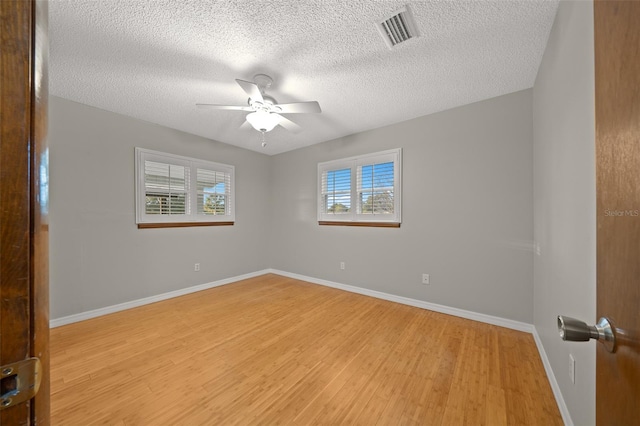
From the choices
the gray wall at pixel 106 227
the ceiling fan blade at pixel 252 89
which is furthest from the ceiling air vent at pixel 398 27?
the gray wall at pixel 106 227

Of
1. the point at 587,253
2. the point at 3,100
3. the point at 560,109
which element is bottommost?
the point at 587,253

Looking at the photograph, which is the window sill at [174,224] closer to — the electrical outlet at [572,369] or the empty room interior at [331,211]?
the empty room interior at [331,211]

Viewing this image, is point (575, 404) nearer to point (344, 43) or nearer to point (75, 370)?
point (344, 43)

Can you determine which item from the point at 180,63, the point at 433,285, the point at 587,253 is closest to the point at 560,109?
the point at 587,253

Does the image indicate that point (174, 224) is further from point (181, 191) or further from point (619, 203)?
point (619, 203)

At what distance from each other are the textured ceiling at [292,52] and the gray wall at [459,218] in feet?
1.21

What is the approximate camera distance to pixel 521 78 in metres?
2.26

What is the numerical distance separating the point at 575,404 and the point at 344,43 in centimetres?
271

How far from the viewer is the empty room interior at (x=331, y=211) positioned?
1483mm

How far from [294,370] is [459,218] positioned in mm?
2446

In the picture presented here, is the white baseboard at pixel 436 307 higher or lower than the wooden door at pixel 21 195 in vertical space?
lower

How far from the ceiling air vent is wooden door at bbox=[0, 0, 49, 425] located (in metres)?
1.81

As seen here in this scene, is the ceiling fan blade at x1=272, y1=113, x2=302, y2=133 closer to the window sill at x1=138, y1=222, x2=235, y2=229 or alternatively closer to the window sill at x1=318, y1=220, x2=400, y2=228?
the window sill at x1=318, y1=220, x2=400, y2=228

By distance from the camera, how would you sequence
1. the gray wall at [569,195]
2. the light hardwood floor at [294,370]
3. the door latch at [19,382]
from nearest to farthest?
the door latch at [19,382]
the gray wall at [569,195]
the light hardwood floor at [294,370]
